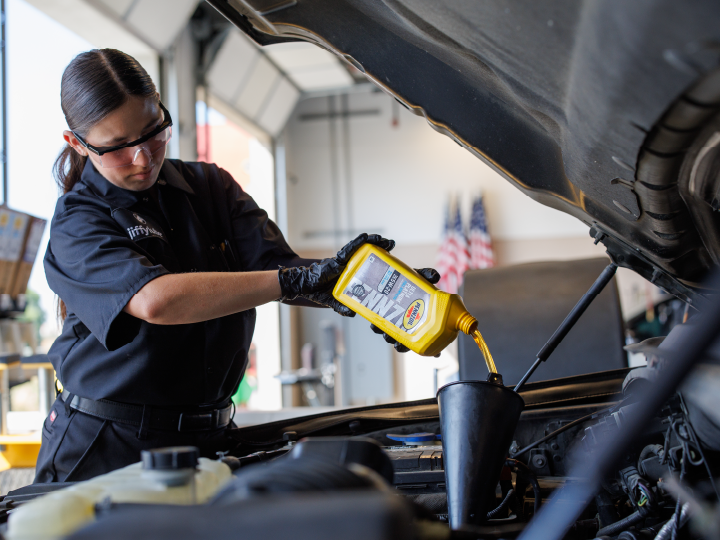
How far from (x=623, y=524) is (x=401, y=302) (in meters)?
0.51

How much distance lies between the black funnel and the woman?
46 centimetres

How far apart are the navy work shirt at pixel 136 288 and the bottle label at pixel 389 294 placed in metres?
0.33

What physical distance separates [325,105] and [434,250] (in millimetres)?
2605

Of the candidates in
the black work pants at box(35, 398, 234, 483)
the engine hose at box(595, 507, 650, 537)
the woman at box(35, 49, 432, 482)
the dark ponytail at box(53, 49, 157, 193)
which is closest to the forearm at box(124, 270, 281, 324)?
the woman at box(35, 49, 432, 482)

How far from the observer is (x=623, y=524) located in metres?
0.84

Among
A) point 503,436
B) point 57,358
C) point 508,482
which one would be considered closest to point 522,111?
point 503,436

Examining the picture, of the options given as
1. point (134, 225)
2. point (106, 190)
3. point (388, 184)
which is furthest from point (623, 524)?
point (388, 184)

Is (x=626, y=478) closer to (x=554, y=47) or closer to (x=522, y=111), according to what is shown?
(x=522, y=111)

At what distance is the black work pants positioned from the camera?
1.23 metres

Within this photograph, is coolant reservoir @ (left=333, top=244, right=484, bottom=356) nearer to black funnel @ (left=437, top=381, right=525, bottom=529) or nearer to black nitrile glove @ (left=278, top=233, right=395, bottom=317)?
black nitrile glove @ (left=278, top=233, right=395, bottom=317)

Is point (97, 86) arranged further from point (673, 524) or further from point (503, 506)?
point (673, 524)

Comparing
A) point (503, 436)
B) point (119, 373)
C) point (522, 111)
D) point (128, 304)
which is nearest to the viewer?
point (503, 436)

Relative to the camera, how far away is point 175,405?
1.27 metres

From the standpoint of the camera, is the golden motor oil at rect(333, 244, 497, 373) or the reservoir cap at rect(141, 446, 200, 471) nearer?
the reservoir cap at rect(141, 446, 200, 471)
